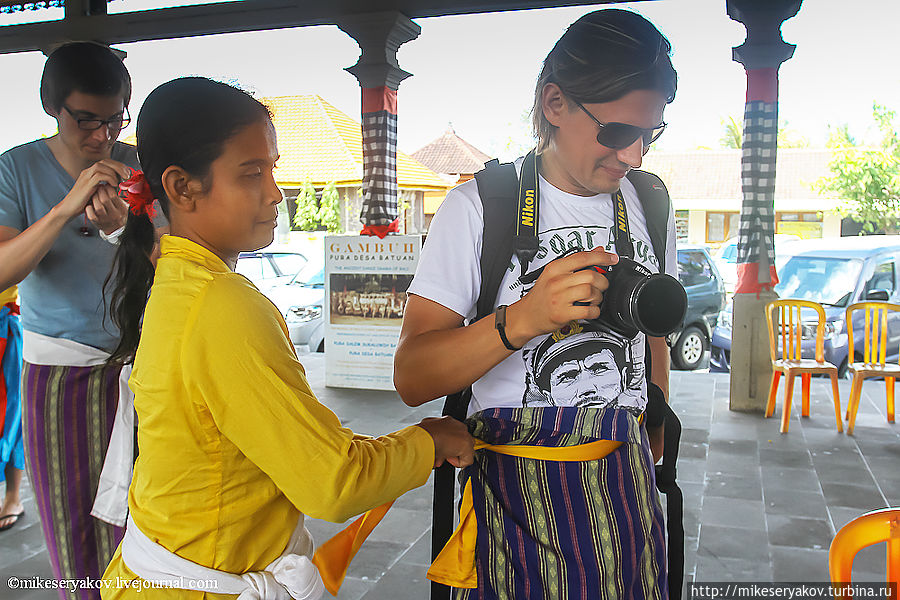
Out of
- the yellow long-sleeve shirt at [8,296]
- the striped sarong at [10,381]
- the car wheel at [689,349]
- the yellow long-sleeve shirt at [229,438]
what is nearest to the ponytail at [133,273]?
the yellow long-sleeve shirt at [229,438]

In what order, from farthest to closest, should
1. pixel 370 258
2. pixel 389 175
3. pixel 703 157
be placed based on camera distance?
pixel 703 157, pixel 389 175, pixel 370 258

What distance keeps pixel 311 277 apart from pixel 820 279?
5.53 meters

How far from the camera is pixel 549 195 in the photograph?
4.27 feet

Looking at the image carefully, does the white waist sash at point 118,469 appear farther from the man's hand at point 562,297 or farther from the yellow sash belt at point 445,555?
the man's hand at point 562,297

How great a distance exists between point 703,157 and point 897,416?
24.8 metres

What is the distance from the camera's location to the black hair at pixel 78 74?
5.51ft

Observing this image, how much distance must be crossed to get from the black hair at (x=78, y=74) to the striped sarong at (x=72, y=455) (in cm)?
66

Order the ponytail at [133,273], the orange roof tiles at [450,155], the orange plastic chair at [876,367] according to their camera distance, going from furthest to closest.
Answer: the orange roof tiles at [450,155] < the orange plastic chair at [876,367] < the ponytail at [133,273]

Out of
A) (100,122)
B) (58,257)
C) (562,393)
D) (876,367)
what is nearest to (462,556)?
(562,393)

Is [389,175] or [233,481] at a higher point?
[389,175]

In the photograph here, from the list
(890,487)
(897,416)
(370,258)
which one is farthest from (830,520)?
(370,258)

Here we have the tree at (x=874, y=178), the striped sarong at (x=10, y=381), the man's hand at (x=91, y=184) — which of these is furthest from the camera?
the tree at (x=874, y=178)

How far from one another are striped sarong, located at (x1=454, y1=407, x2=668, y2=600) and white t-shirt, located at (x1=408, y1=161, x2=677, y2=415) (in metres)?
0.03

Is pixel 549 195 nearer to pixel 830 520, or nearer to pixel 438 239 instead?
pixel 438 239
